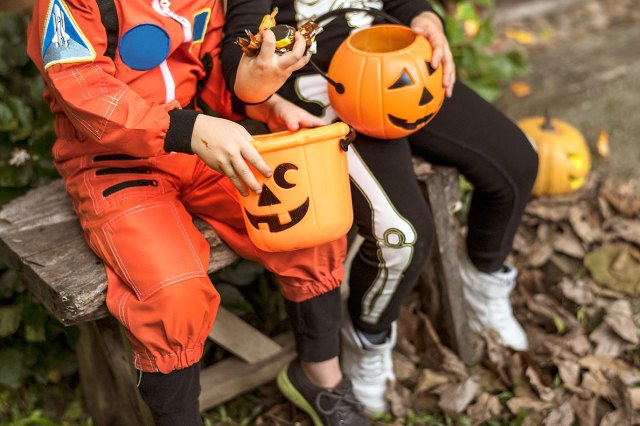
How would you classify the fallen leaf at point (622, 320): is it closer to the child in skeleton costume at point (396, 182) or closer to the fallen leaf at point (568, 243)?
the fallen leaf at point (568, 243)

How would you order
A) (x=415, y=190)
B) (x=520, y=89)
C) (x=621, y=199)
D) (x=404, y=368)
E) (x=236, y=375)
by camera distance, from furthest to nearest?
1. (x=520, y=89)
2. (x=621, y=199)
3. (x=404, y=368)
4. (x=236, y=375)
5. (x=415, y=190)

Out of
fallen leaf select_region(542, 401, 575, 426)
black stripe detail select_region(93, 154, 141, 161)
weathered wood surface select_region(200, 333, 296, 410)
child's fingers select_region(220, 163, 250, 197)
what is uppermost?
child's fingers select_region(220, 163, 250, 197)

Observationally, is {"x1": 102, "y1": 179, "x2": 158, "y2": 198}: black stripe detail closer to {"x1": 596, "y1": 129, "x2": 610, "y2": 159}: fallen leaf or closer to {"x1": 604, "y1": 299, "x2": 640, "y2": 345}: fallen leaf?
{"x1": 604, "y1": 299, "x2": 640, "y2": 345}: fallen leaf

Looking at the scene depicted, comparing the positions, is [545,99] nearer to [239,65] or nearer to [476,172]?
[476,172]

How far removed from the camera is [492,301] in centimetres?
237

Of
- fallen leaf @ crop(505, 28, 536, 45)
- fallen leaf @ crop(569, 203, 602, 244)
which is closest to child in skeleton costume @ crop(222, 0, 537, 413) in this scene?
fallen leaf @ crop(569, 203, 602, 244)

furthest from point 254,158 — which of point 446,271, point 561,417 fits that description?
point 561,417

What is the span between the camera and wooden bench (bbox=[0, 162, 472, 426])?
1.72m

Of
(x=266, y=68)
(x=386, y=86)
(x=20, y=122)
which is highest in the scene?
(x=266, y=68)

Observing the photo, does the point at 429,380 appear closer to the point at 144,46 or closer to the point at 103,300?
the point at 103,300

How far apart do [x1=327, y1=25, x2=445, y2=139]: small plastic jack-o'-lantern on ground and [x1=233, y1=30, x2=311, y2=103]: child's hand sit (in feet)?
0.62

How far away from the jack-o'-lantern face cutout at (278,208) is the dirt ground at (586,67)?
1966mm

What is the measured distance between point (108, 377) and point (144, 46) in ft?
3.16

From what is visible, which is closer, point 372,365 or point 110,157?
point 110,157
